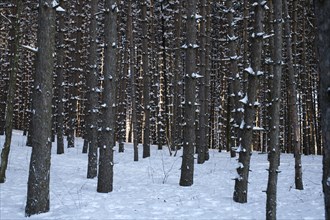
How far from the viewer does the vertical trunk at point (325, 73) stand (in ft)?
8.09

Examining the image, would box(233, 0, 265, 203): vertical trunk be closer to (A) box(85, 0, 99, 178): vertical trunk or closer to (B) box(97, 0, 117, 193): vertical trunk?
(B) box(97, 0, 117, 193): vertical trunk

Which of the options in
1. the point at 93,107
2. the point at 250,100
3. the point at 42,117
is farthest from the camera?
the point at 93,107

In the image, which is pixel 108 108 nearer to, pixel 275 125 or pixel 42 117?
pixel 42 117

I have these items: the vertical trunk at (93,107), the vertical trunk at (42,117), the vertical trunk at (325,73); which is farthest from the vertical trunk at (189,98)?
the vertical trunk at (325,73)

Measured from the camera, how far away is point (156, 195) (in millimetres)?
9234

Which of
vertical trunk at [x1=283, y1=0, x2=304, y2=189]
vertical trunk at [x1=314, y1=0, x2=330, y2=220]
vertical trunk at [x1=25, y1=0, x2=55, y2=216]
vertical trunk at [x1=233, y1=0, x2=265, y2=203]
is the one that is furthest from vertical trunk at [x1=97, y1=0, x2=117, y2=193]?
vertical trunk at [x1=314, y1=0, x2=330, y2=220]

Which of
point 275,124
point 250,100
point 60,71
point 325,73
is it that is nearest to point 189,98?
point 250,100

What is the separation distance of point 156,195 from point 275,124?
387 cm

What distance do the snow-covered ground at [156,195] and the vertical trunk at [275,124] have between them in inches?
29.4

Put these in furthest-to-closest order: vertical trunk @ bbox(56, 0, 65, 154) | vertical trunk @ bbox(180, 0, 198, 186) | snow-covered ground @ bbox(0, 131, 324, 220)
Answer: vertical trunk @ bbox(56, 0, 65, 154) → vertical trunk @ bbox(180, 0, 198, 186) → snow-covered ground @ bbox(0, 131, 324, 220)

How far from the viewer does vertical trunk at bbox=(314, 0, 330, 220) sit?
2465 millimetres

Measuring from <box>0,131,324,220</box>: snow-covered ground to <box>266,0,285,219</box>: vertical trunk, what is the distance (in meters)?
0.75

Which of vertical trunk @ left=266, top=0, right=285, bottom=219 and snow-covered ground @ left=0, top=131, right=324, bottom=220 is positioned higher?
vertical trunk @ left=266, top=0, right=285, bottom=219

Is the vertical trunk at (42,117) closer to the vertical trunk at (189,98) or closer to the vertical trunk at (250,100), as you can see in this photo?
the vertical trunk at (189,98)
